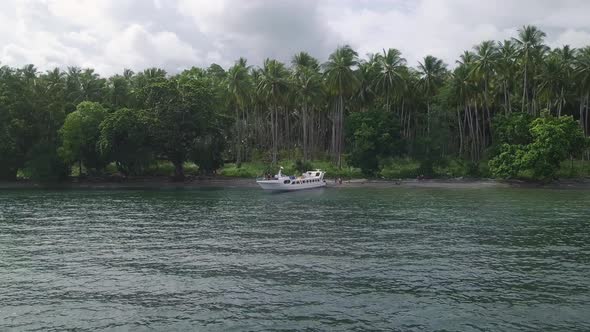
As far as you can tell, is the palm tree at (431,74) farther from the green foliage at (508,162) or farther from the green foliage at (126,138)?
the green foliage at (126,138)

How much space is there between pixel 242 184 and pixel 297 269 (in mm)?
62373

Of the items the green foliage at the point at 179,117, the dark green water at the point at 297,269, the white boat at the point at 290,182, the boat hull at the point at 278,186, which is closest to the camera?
the dark green water at the point at 297,269

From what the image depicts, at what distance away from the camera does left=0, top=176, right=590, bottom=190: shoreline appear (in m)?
79.2

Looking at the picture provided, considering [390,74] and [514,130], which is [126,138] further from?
[514,130]

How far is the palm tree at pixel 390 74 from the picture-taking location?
318 feet

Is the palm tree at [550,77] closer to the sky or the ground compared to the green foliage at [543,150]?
closer to the sky

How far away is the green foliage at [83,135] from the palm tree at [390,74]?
51703 millimetres

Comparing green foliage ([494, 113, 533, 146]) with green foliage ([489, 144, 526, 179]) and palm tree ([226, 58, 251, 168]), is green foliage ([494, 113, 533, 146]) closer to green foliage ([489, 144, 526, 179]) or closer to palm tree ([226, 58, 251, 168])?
green foliage ([489, 144, 526, 179])

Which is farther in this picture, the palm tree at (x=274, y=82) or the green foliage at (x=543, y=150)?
the palm tree at (x=274, y=82)

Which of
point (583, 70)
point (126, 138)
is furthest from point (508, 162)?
point (126, 138)

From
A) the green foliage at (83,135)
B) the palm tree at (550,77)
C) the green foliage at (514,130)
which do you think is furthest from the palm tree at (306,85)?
the palm tree at (550,77)

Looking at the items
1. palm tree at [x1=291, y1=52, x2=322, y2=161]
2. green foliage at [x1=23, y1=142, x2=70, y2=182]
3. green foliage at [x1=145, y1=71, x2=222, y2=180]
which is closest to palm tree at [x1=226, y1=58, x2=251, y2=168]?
green foliage at [x1=145, y1=71, x2=222, y2=180]

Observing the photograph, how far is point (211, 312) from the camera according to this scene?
1952 cm

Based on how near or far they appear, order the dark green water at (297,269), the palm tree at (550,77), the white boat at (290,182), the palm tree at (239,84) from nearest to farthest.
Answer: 1. the dark green water at (297,269)
2. the white boat at (290,182)
3. the palm tree at (550,77)
4. the palm tree at (239,84)
